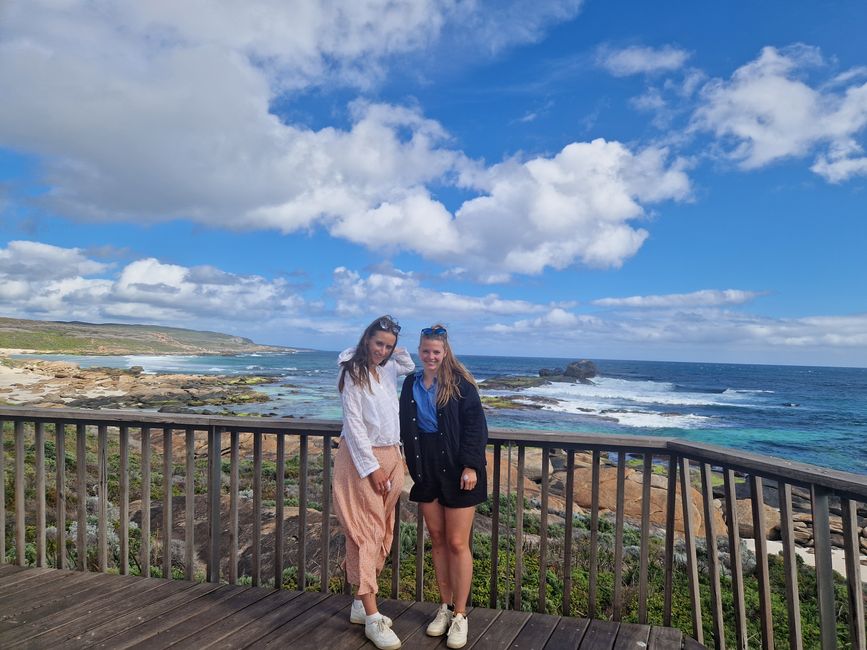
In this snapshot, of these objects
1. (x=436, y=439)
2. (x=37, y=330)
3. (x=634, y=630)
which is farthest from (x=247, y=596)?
(x=37, y=330)

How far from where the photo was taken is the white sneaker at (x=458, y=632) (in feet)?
8.61

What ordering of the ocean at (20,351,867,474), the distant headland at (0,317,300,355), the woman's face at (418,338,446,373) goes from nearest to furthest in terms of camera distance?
the woman's face at (418,338,446,373), the ocean at (20,351,867,474), the distant headland at (0,317,300,355)

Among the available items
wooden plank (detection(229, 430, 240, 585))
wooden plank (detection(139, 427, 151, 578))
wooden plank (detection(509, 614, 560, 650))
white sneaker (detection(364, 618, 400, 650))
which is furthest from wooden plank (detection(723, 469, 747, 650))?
wooden plank (detection(139, 427, 151, 578))

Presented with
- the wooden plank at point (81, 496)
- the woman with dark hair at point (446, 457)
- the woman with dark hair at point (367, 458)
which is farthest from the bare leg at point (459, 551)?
the wooden plank at point (81, 496)

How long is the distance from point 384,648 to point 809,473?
1965 millimetres

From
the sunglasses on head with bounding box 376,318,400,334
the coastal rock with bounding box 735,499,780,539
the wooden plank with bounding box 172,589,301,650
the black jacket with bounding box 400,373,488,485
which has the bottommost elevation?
the coastal rock with bounding box 735,499,780,539

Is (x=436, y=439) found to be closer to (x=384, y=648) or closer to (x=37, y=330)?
(x=384, y=648)

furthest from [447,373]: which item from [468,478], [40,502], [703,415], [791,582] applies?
[703,415]

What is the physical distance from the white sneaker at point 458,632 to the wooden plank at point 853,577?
1.54 m

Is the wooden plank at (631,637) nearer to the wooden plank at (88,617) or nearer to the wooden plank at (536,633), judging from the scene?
the wooden plank at (536,633)

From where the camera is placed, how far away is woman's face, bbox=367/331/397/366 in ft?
9.28

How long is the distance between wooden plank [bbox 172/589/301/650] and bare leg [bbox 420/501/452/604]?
3.00 feet

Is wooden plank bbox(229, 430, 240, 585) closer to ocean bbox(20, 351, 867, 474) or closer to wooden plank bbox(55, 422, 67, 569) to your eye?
wooden plank bbox(55, 422, 67, 569)

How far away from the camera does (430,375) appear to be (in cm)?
281
